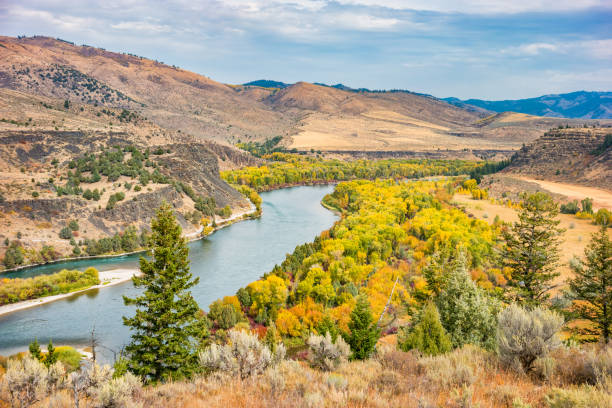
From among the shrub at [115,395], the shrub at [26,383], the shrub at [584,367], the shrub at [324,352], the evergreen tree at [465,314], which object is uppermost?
the shrub at [584,367]

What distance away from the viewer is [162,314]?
17.8m

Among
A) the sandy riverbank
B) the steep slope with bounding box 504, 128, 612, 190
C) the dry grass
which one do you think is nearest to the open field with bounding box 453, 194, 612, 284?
the steep slope with bounding box 504, 128, 612, 190

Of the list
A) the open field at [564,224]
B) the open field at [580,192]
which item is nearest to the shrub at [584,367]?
the open field at [564,224]

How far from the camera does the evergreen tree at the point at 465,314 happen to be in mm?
17219

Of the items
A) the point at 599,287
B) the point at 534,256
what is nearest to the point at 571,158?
the point at 534,256

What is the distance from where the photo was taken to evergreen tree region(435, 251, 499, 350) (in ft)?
56.5

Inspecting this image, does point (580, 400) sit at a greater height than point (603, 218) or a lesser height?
greater

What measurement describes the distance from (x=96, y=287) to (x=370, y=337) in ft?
114

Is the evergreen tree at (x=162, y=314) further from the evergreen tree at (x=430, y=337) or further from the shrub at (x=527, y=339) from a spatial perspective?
the shrub at (x=527, y=339)

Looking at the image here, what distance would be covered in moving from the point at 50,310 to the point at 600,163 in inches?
3709

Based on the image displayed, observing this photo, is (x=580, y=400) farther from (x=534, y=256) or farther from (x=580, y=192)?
(x=580, y=192)

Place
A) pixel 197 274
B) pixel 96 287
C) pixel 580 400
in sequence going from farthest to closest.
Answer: pixel 197 274 → pixel 96 287 → pixel 580 400

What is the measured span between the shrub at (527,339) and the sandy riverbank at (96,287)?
37812 millimetres

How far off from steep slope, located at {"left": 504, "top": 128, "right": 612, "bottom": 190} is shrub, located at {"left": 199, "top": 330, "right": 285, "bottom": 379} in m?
83.1
